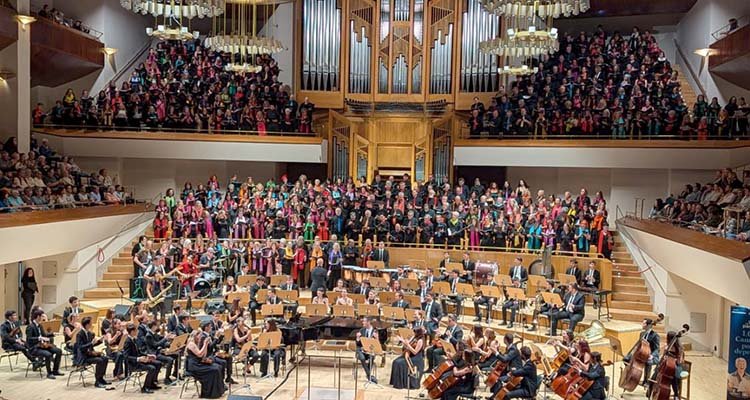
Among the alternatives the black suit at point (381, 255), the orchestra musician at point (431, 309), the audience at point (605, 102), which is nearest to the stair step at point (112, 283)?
the black suit at point (381, 255)

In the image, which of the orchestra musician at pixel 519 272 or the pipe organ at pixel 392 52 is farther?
the pipe organ at pixel 392 52

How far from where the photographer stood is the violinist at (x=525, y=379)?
420 inches

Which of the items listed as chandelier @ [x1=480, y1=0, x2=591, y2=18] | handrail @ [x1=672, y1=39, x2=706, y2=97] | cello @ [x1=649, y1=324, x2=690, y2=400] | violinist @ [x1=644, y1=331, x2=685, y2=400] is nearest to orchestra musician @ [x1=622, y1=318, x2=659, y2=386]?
violinist @ [x1=644, y1=331, x2=685, y2=400]

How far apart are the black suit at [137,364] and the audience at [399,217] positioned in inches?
229

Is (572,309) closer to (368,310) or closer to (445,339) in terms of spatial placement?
(445,339)

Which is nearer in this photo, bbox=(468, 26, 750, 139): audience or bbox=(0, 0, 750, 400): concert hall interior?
bbox=(0, 0, 750, 400): concert hall interior

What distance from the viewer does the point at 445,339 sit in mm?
12062

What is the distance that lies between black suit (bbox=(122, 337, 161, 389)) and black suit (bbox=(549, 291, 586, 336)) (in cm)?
715

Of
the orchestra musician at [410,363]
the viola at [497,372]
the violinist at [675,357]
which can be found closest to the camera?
the violinist at [675,357]

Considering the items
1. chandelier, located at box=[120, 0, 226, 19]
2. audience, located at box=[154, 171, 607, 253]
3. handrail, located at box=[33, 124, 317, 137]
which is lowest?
audience, located at box=[154, 171, 607, 253]

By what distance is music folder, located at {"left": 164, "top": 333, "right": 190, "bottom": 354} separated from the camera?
11594mm

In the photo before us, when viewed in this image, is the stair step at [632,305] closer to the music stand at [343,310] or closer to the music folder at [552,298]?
the music folder at [552,298]

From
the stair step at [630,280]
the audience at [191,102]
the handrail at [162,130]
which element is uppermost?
the audience at [191,102]

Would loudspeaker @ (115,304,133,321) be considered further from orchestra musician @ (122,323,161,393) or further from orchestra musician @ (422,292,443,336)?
orchestra musician @ (422,292,443,336)
